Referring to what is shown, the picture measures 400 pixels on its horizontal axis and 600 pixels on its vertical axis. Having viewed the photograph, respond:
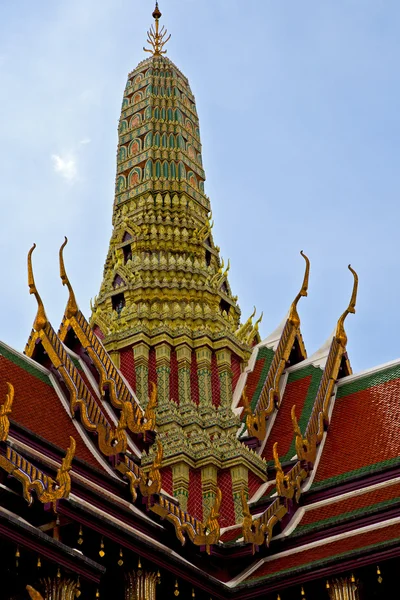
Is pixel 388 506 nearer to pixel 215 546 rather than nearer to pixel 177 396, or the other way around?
pixel 215 546

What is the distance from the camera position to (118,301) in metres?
23.3

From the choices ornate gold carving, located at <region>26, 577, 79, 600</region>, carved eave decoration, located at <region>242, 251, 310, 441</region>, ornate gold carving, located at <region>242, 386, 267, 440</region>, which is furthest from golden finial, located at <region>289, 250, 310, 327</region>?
ornate gold carving, located at <region>26, 577, 79, 600</region>

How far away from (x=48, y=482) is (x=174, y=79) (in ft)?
45.9

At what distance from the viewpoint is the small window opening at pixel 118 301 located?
23219 mm

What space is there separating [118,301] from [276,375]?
3.37 m

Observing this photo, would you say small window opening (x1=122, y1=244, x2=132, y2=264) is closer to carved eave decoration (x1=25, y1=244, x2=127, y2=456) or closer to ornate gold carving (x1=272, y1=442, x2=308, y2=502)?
carved eave decoration (x1=25, y1=244, x2=127, y2=456)

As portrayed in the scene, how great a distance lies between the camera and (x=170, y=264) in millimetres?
23484

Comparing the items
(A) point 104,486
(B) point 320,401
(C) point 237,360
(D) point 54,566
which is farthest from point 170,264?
(D) point 54,566

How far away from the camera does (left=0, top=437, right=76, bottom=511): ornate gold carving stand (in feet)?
47.8

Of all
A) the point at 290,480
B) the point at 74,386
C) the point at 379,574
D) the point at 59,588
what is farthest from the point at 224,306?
the point at 59,588

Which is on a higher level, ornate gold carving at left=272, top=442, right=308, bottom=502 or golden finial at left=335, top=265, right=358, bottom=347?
golden finial at left=335, top=265, right=358, bottom=347

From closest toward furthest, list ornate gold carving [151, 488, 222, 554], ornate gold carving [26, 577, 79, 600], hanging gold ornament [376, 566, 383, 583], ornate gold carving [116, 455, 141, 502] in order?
ornate gold carving [26, 577, 79, 600], hanging gold ornament [376, 566, 383, 583], ornate gold carving [151, 488, 222, 554], ornate gold carving [116, 455, 141, 502]

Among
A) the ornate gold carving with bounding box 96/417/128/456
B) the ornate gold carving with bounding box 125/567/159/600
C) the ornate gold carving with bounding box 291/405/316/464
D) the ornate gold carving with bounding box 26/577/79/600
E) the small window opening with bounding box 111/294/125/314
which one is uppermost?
the small window opening with bounding box 111/294/125/314

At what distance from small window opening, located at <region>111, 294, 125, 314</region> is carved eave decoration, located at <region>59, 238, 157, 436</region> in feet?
5.49
